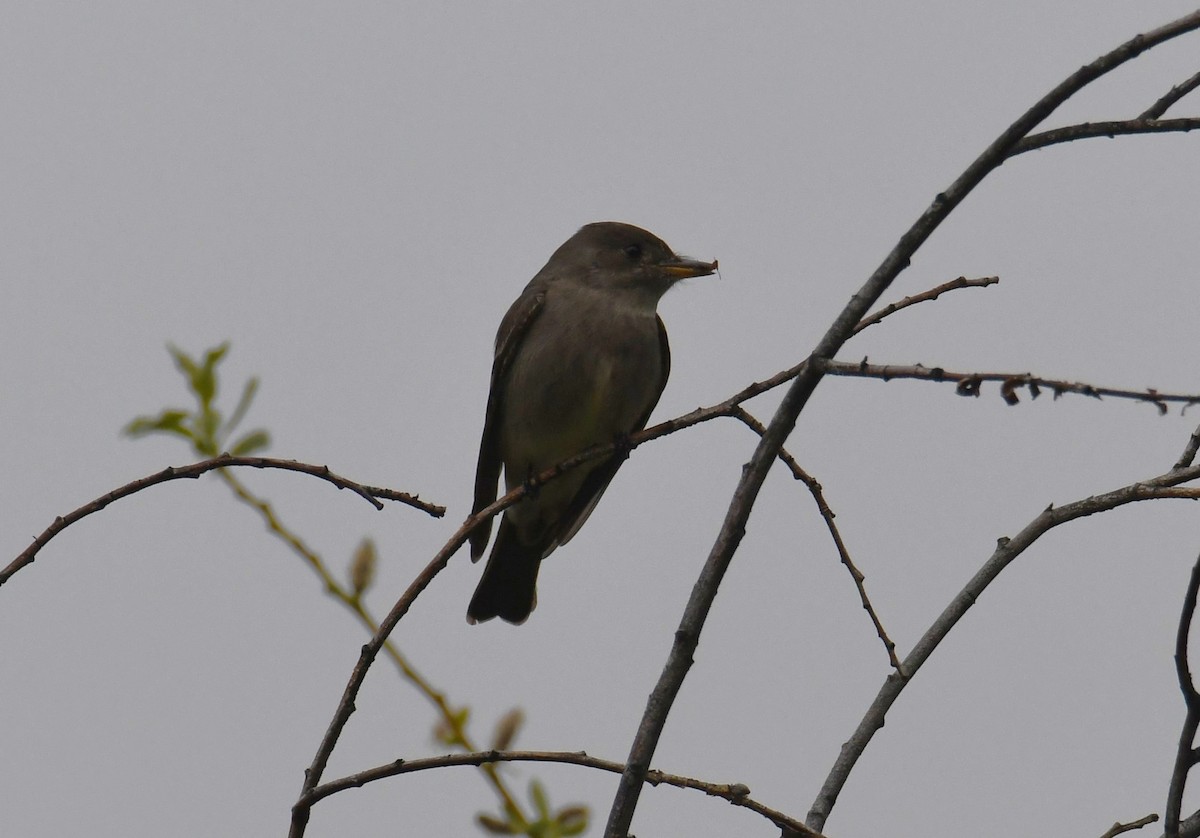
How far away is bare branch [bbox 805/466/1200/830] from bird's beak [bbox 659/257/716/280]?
501cm

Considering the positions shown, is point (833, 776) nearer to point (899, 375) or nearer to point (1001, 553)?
point (1001, 553)

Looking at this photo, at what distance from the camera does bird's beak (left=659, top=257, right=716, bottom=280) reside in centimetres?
834

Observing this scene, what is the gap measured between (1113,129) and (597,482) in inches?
222

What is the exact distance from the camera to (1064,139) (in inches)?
110

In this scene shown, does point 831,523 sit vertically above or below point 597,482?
below

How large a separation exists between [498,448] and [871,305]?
595 cm

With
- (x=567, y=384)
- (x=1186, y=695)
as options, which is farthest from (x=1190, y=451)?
(x=567, y=384)

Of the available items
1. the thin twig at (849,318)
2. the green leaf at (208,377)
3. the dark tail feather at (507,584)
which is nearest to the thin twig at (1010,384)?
the thin twig at (849,318)

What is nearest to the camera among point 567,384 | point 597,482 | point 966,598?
point 966,598

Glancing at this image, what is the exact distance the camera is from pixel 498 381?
8492 millimetres

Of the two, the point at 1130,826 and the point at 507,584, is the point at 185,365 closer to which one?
the point at 1130,826

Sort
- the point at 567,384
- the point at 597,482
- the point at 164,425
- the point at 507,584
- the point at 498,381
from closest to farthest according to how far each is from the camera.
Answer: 1. the point at 164,425
2. the point at 567,384
3. the point at 597,482
4. the point at 498,381
5. the point at 507,584

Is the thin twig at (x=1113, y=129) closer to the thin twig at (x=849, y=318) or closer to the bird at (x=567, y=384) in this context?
the thin twig at (x=849, y=318)

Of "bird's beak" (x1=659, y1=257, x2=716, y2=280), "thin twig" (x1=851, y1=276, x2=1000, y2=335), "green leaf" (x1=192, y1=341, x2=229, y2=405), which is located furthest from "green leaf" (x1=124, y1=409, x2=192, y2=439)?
"bird's beak" (x1=659, y1=257, x2=716, y2=280)
